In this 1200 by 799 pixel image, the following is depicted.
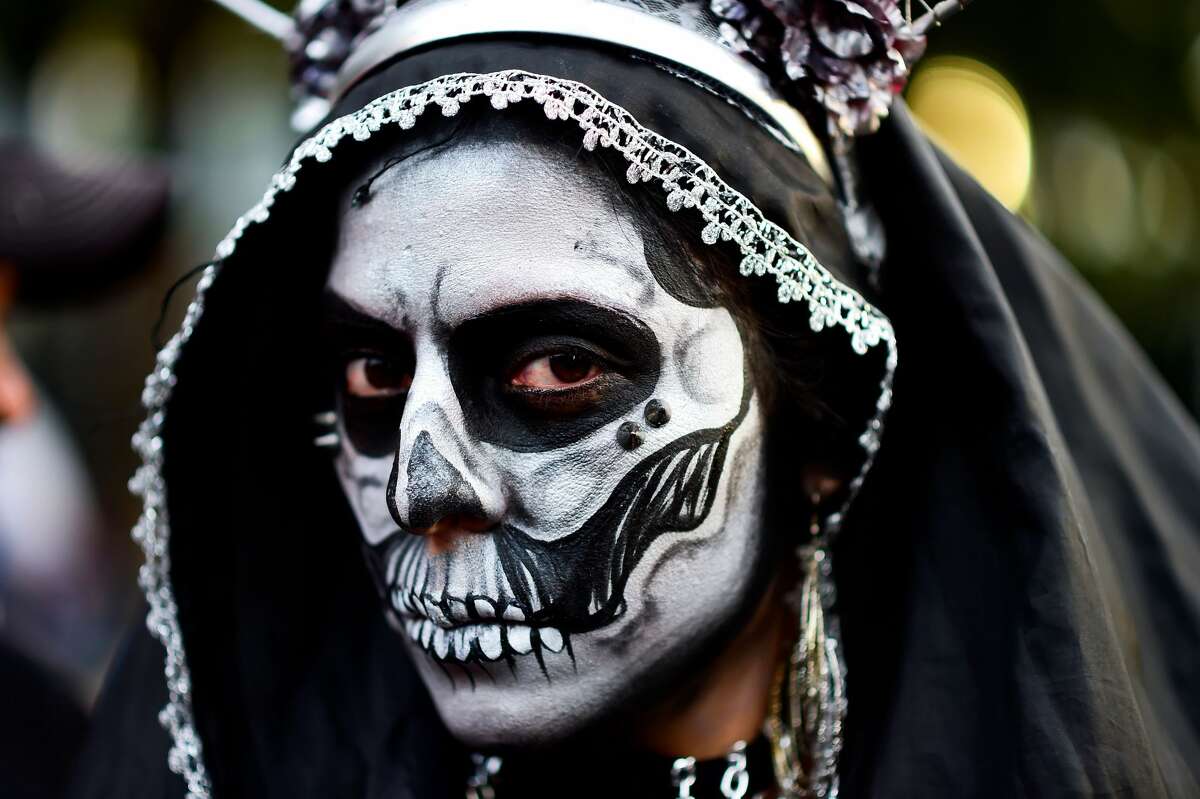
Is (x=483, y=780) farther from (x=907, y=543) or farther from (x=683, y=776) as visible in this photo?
(x=907, y=543)

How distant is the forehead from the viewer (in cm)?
158

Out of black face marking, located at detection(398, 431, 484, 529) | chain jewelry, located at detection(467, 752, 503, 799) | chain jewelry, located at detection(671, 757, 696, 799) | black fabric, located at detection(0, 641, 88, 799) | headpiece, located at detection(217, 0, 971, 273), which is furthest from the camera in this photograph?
black fabric, located at detection(0, 641, 88, 799)

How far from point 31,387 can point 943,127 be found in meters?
5.15

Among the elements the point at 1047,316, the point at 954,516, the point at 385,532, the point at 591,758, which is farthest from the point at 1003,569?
the point at 385,532

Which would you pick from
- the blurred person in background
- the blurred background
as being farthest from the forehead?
the blurred background

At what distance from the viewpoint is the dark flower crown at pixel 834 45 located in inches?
66.9

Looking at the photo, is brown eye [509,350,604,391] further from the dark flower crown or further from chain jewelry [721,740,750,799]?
chain jewelry [721,740,750,799]

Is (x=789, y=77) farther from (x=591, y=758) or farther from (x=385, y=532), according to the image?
(x=591, y=758)

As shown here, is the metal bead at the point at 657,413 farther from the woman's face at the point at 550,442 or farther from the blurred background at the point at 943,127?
the blurred background at the point at 943,127

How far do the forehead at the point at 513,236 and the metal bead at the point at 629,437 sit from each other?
17cm

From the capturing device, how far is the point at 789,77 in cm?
171

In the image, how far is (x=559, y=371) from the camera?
5.32ft

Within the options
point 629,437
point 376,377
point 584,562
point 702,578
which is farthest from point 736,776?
point 376,377

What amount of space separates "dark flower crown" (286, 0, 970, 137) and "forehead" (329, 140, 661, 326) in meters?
0.32
